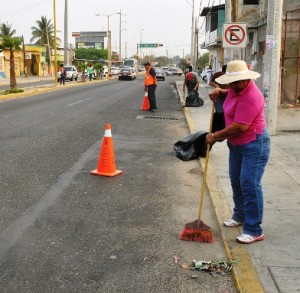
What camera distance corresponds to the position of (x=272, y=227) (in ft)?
15.9

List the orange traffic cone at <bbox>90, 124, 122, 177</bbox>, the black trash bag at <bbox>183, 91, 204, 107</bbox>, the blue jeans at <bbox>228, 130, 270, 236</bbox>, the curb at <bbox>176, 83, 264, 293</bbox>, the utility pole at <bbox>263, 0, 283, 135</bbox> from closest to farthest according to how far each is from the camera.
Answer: the curb at <bbox>176, 83, 264, 293</bbox> < the blue jeans at <bbox>228, 130, 270, 236</bbox> < the orange traffic cone at <bbox>90, 124, 122, 177</bbox> < the utility pole at <bbox>263, 0, 283, 135</bbox> < the black trash bag at <bbox>183, 91, 204, 107</bbox>

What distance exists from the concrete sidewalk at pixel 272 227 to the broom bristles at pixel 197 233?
170mm

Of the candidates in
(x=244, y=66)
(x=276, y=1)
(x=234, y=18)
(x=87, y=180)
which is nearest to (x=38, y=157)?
(x=87, y=180)

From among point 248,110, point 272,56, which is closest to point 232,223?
point 248,110

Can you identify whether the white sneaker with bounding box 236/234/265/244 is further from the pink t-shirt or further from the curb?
the pink t-shirt

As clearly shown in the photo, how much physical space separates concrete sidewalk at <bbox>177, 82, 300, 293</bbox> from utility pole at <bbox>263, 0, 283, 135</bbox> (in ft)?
4.64

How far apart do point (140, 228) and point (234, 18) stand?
43.3 ft

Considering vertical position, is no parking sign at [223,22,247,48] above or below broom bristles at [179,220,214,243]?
above

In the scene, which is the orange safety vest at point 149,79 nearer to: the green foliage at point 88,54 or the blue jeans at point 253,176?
the blue jeans at point 253,176

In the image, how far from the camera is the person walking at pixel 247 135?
418 cm

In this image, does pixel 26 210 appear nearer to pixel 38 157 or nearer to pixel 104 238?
pixel 104 238

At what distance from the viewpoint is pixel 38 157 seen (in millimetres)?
8445

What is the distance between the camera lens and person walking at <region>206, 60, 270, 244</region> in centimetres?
418

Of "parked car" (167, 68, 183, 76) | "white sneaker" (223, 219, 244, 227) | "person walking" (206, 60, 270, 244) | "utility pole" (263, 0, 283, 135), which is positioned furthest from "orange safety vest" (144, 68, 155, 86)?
"parked car" (167, 68, 183, 76)
